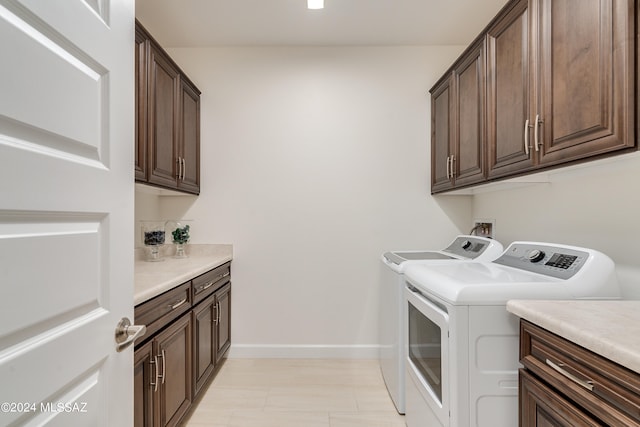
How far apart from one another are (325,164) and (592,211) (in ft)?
5.91

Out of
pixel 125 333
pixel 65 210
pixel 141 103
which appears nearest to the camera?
pixel 65 210

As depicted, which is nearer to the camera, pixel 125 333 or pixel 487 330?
pixel 125 333

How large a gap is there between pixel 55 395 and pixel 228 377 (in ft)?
6.76

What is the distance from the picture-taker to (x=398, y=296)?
196cm

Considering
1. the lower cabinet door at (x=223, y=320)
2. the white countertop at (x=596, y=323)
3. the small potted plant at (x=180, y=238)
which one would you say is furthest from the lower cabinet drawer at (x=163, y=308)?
the white countertop at (x=596, y=323)

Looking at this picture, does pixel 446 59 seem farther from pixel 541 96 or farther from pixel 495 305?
pixel 495 305

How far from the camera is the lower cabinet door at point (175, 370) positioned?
4.90ft

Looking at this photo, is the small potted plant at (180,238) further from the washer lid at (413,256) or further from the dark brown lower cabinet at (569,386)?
the dark brown lower cabinet at (569,386)

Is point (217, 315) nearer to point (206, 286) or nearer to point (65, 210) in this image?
point (206, 286)

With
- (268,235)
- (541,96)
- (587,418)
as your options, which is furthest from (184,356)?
(541,96)

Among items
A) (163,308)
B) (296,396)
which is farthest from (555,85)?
(296,396)

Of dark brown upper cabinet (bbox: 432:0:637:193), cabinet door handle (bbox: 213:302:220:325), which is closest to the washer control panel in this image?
dark brown upper cabinet (bbox: 432:0:637:193)

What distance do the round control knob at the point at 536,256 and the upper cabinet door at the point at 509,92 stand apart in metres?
0.40

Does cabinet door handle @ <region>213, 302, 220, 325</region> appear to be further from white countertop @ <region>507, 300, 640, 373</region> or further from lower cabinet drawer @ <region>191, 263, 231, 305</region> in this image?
white countertop @ <region>507, 300, 640, 373</region>
